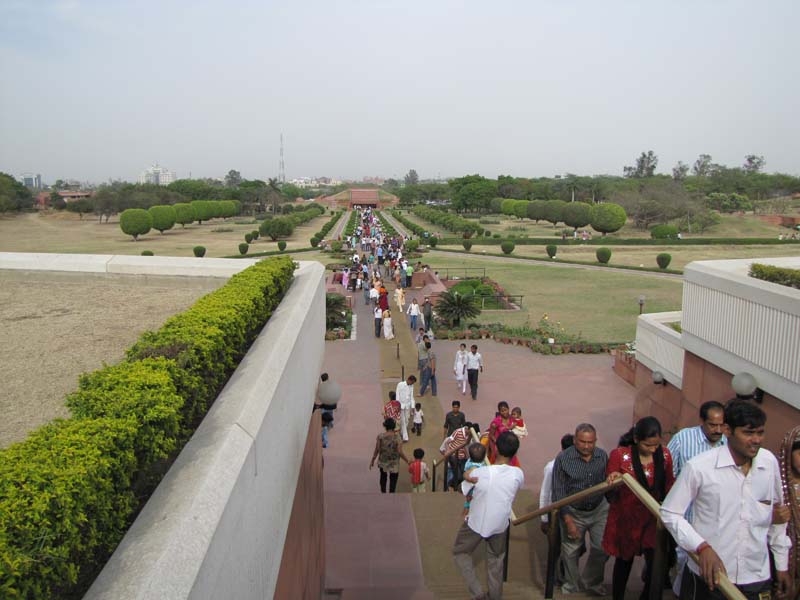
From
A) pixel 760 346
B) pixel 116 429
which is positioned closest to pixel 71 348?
pixel 116 429

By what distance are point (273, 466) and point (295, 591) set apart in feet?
3.45

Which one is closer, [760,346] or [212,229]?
[760,346]

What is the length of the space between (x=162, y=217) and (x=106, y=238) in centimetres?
495

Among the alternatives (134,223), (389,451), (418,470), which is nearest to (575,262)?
(418,470)

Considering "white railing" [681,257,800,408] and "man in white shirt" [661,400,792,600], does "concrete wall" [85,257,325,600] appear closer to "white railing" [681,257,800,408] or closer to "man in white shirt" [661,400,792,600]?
"man in white shirt" [661,400,792,600]

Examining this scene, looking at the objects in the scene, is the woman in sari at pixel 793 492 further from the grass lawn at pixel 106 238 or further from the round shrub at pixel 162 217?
the round shrub at pixel 162 217

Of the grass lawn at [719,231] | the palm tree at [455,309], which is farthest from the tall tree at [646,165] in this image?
the palm tree at [455,309]

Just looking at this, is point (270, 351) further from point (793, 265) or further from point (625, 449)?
point (793, 265)

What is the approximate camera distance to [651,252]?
39.0 m

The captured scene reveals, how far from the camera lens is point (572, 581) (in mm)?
4051

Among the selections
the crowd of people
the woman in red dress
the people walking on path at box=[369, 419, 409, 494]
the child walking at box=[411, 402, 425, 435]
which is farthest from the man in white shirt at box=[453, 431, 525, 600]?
the child walking at box=[411, 402, 425, 435]

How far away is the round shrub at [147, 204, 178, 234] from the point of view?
164 ft

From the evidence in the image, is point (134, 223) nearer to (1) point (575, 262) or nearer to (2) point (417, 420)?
(1) point (575, 262)

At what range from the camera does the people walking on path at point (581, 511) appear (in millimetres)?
3855
